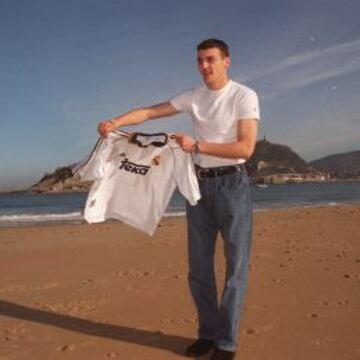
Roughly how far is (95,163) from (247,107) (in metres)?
1.48

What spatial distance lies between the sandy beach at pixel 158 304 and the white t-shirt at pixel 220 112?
175cm

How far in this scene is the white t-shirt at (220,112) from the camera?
4.10m

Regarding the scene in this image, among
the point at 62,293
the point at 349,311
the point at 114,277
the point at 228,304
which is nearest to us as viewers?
the point at 228,304

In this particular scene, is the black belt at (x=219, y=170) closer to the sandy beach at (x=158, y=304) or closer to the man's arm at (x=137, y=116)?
the man's arm at (x=137, y=116)

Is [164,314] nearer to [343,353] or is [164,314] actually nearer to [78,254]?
[343,353]

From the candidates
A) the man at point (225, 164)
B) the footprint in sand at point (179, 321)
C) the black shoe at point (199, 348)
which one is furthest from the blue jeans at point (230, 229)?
the footprint in sand at point (179, 321)

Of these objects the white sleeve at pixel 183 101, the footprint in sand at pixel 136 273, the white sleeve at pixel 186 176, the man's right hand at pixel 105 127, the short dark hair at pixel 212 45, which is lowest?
the footprint in sand at pixel 136 273

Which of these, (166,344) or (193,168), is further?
(166,344)

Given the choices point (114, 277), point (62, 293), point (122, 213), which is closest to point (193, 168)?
point (122, 213)

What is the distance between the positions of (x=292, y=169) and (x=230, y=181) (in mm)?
157236

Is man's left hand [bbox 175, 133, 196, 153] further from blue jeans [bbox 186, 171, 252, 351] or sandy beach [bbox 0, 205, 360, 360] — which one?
sandy beach [bbox 0, 205, 360, 360]

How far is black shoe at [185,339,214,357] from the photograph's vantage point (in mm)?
4469

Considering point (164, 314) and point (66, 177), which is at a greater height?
point (66, 177)

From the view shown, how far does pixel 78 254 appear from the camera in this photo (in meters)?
11.2
